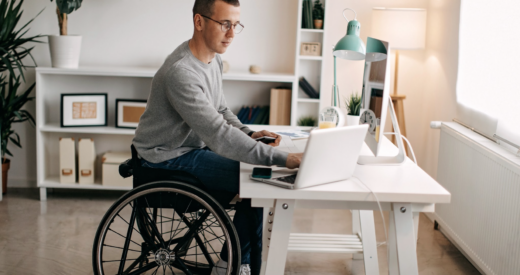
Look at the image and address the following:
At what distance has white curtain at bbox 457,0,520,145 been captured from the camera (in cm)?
238

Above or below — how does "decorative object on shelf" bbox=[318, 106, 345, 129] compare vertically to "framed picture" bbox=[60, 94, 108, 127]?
above

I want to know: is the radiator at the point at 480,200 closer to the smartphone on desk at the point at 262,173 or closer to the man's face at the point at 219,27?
the smartphone on desk at the point at 262,173

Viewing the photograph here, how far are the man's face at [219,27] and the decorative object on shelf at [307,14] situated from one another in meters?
1.69

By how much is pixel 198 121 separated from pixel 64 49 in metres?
2.08

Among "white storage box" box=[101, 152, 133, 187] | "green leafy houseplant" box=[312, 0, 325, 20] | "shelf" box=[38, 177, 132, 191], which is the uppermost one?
"green leafy houseplant" box=[312, 0, 325, 20]

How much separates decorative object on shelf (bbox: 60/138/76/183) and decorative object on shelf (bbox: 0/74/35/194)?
336mm

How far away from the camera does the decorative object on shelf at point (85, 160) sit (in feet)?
12.3

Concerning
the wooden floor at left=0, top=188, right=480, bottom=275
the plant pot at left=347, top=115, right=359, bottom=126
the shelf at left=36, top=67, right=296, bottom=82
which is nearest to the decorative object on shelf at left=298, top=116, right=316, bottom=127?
the shelf at left=36, top=67, right=296, bottom=82

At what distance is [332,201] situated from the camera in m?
1.73

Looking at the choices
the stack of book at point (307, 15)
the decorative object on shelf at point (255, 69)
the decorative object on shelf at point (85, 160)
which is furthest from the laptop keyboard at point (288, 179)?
the decorative object on shelf at point (85, 160)

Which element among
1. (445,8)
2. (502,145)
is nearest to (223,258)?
(502,145)

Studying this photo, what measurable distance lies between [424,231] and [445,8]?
1.49m

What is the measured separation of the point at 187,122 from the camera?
1.95 metres

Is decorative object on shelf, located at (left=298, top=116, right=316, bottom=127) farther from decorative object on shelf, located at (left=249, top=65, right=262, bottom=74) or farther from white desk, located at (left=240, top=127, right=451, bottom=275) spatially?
white desk, located at (left=240, top=127, right=451, bottom=275)
